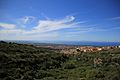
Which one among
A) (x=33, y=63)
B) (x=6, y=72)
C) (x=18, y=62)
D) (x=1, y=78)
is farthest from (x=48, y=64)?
(x=1, y=78)

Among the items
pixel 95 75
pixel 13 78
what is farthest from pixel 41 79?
pixel 95 75

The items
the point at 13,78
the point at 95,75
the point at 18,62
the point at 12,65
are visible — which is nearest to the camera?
the point at 13,78

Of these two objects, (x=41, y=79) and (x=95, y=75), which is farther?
(x=95, y=75)

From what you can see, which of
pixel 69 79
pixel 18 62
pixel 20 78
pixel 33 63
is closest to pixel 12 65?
pixel 18 62

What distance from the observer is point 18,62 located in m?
22.3

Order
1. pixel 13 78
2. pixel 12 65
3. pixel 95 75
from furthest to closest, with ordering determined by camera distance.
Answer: pixel 12 65 → pixel 95 75 → pixel 13 78

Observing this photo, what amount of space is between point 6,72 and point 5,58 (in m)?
6.14

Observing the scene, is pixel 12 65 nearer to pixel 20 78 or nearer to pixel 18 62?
pixel 18 62

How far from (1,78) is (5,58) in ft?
25.2

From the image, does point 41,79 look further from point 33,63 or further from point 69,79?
point 33,63

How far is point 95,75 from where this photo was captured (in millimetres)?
16828

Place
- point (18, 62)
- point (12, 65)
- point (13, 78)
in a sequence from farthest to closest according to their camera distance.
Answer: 1. point (18, 62)
2. point (12, 65)
3. point (13, 78)

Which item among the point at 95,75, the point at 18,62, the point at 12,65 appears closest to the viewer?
the point at 95,75

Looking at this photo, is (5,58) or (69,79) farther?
(5,58)
